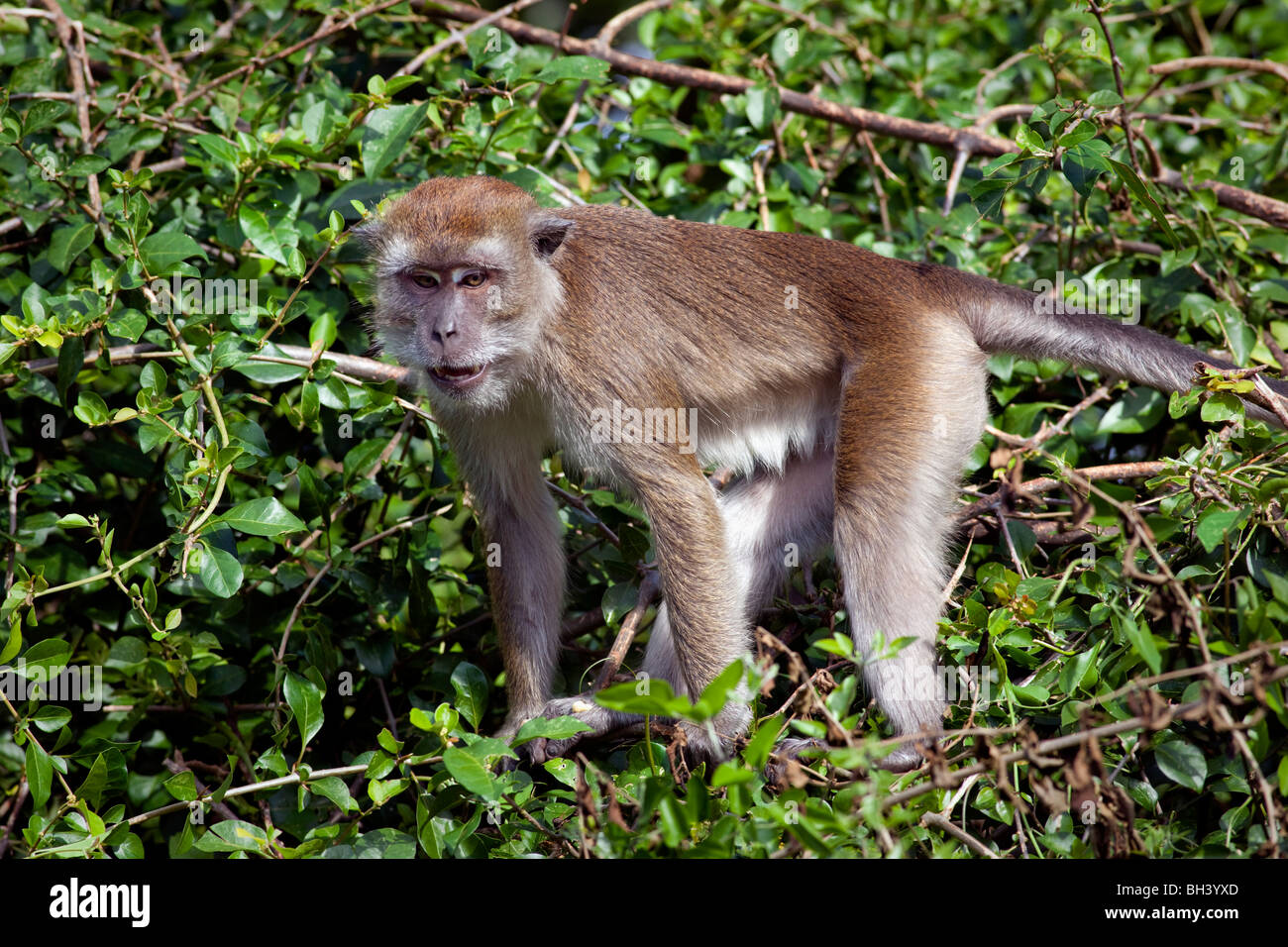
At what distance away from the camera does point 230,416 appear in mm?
5152

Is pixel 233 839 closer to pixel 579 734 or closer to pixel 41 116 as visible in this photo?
pixel 579 734

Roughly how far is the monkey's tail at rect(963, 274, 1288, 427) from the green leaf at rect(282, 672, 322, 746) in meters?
3.49

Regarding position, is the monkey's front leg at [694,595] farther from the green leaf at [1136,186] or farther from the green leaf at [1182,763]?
the green leaf at [1136,186]

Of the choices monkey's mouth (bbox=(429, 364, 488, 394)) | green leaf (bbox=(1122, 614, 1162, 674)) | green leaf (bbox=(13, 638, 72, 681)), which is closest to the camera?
green leaf (bbox=(1122, 614, 1162, 674))

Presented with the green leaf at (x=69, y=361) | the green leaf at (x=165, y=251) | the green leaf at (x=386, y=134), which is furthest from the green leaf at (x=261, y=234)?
the green leaf at (x=69, y=361)

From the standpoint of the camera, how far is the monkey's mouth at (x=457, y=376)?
17.2 ft

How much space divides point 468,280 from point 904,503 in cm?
225

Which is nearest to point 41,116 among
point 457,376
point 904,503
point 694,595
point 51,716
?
point 457,376

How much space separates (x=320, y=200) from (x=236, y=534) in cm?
200

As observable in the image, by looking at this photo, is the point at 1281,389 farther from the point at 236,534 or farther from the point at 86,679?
the point at 86,679

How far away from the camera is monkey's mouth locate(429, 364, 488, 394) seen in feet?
17.2

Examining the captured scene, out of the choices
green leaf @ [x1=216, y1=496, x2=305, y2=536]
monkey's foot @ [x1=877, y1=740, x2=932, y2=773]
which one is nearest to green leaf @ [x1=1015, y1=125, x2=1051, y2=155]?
monkey's foot @ [x1=877, y1=740, x2=932, y2=773]

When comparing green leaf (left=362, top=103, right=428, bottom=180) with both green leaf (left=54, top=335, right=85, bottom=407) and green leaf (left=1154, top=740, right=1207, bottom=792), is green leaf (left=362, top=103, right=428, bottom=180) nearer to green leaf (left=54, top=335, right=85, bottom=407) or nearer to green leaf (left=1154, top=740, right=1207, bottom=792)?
green leaf (left=54, top=335, right=85, bottom=407)

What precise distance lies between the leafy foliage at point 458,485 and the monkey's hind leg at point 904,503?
9.9 inches
